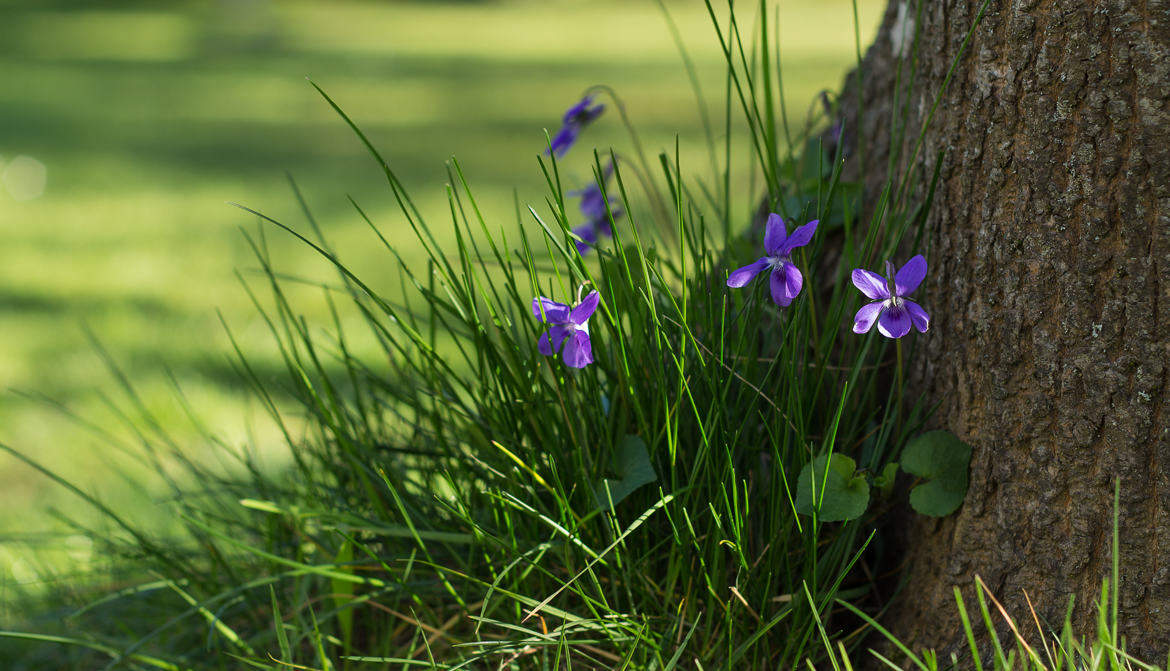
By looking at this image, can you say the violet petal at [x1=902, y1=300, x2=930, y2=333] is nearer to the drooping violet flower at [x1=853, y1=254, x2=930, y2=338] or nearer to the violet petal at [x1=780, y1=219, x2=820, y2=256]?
the drooping violet flower at [x1=853, y1=254, x2=930, y2=338]

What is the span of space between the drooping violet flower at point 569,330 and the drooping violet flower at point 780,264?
0.56ft

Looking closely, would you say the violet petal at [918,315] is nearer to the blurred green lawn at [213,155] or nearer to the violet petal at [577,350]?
the violet petal at [577,350]

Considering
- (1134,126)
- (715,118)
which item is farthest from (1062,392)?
(715,118)

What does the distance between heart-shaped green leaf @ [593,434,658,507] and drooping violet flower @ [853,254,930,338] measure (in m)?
0.33

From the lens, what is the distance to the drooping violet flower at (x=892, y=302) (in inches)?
39.8

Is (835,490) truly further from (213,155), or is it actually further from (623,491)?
(213,155)

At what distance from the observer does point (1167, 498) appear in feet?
3.44

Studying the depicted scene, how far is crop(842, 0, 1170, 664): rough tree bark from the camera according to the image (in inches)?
40.8

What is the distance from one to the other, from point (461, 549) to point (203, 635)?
48 centimetres

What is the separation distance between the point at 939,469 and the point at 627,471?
1.27ft

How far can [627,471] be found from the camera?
4.00 ft

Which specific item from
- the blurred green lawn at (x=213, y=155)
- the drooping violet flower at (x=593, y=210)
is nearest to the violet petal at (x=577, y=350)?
the blurred green lawn at (x=213, y=155)

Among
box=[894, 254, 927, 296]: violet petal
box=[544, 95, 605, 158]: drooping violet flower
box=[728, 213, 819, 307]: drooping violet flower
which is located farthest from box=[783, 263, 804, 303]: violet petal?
box=[544, 95, 605, 158]: drooping violet flower

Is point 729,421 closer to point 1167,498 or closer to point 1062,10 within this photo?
point 1167,498
